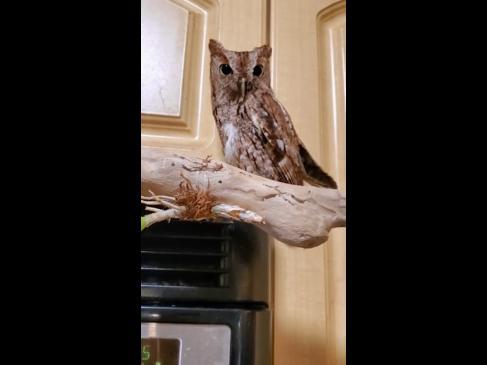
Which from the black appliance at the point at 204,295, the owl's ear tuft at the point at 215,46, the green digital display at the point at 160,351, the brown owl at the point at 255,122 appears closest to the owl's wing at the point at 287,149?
the brown owl at the point at 255,122

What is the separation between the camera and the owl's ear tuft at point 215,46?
2.61ft

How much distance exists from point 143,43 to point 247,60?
0.61 feet

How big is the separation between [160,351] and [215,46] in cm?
52

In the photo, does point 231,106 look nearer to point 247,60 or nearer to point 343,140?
point 247,60

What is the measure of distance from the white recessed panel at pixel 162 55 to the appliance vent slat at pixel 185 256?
0.31m

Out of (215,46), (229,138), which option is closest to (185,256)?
(229,138)

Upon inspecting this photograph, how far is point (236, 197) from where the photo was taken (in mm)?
562

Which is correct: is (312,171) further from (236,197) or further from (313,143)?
(236,197)

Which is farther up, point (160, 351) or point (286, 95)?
point (286, 95)

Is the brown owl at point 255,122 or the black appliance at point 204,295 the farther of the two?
the brown owl at point 255,122

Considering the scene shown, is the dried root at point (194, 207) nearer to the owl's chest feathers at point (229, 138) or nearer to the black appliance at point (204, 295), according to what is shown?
the black appliance at point (204, 295)

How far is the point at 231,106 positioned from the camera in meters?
0.81

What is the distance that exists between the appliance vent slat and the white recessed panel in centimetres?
31
